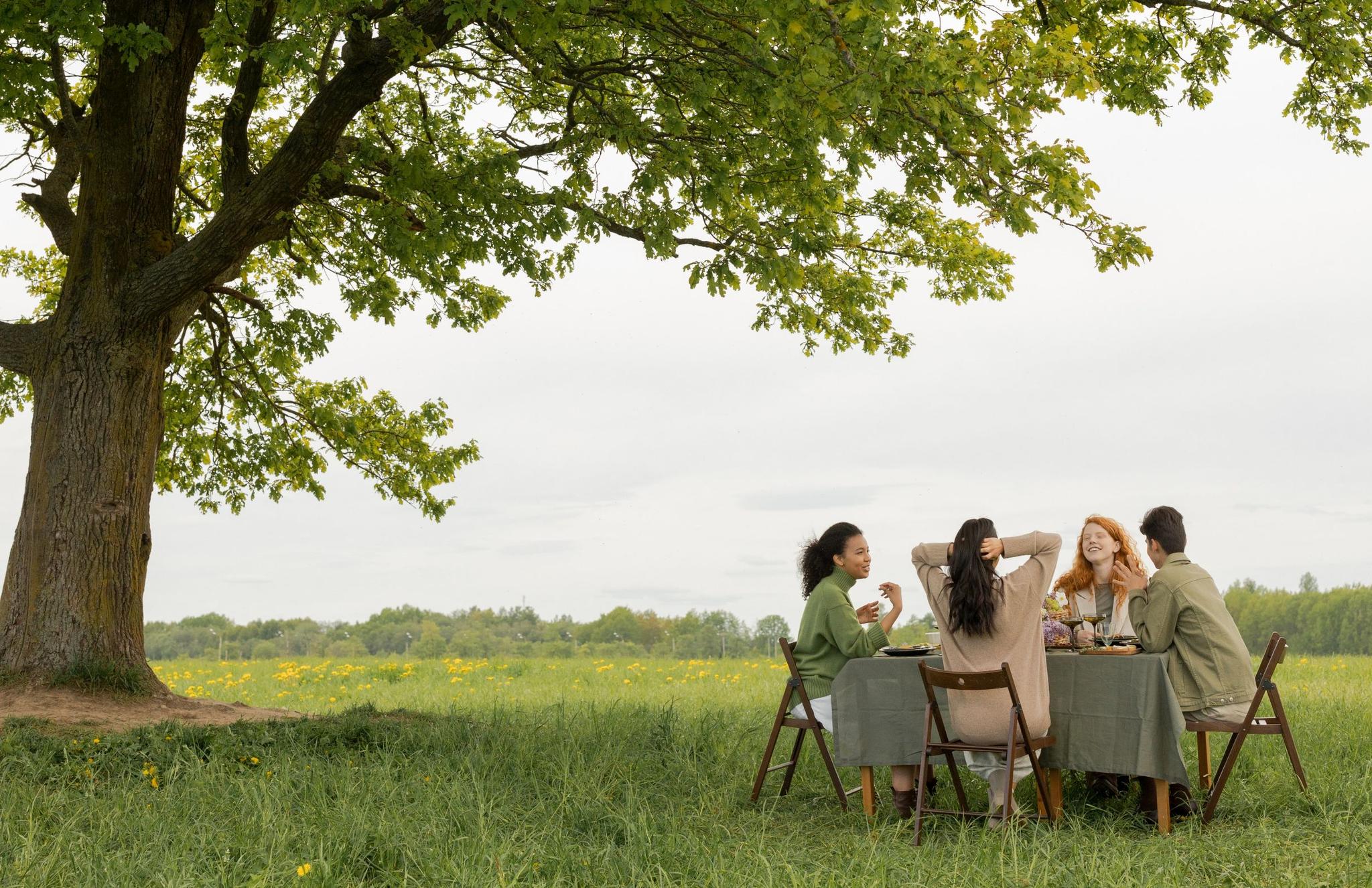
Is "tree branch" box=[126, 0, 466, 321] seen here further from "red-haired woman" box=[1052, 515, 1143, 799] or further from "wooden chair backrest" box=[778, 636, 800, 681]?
"red-haired woman" box=[1052, 515, 1143, 799]

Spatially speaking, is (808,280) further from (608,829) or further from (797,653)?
(608,829)

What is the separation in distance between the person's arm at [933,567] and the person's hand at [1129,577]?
2100 mm

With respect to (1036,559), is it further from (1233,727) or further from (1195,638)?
(1233,727)

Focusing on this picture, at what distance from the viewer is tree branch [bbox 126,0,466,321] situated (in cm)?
895

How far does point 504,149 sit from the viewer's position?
11.1 meters

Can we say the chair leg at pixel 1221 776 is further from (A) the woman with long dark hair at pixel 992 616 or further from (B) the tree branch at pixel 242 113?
(B) the tree branch at pixel 242 113

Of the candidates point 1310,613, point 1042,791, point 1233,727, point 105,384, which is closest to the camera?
point 1042,791

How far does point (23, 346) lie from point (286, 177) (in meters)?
3.23

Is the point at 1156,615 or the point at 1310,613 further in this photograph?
the point at 1310,613

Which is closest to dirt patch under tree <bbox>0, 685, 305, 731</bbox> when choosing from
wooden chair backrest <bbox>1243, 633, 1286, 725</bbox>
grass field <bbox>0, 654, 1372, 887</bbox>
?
grass field <bbox>0, 654, 1372, 887</bbox>

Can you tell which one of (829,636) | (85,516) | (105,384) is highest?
(105,384)

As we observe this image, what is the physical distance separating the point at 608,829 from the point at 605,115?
5.94 m

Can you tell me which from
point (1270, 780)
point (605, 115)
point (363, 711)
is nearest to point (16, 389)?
point (363, 711)

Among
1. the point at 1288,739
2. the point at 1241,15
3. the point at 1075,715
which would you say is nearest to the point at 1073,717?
the point at 1075,715
